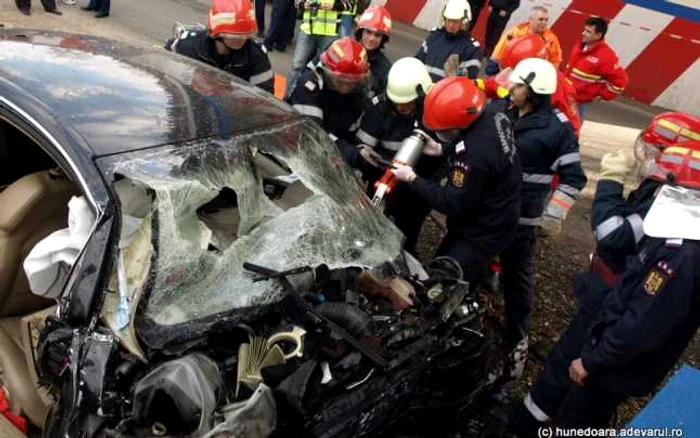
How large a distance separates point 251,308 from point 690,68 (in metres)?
9.44

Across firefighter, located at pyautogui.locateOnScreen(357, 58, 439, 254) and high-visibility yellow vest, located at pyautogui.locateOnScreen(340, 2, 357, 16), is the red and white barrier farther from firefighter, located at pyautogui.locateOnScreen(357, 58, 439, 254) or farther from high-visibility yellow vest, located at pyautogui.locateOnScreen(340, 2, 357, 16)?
firefighter, located at pyautogui.locateOnScreen(357, 58, 439, 254)

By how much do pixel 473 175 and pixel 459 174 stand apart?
86 millimetres

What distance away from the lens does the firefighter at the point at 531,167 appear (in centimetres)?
381

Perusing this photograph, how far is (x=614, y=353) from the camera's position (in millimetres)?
2568

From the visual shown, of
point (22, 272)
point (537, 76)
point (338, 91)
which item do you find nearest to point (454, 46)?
point (537, 76)

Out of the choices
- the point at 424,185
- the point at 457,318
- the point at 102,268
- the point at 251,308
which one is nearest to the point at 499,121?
the point at 424,185

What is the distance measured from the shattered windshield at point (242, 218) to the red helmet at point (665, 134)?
1378 millimetres

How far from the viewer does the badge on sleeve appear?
3.30 m

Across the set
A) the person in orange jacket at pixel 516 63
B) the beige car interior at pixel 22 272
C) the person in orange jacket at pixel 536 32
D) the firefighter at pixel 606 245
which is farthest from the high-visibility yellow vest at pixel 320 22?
the beige car interior at pixel 22 272

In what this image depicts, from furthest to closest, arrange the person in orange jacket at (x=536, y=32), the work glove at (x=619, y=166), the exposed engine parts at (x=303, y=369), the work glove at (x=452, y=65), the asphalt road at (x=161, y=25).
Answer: the asphalt road at (x=161, y=25) < the person in orange jacket at (x=536, y=32) < the work glove at (x=452, y=65) < the work glove at (x=619, y=166) < the exposed engine parts at (x=303, y=369)

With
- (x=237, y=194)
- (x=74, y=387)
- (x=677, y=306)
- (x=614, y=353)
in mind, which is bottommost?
(x=74, y=387)

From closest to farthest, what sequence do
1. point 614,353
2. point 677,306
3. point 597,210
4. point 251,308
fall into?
point 251,308
point 677,306
point 614,353
point 597,210

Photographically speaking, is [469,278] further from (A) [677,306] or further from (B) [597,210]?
(A) [677,306]

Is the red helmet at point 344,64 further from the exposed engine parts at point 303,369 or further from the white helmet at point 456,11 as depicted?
the white helmet at point 456,11
